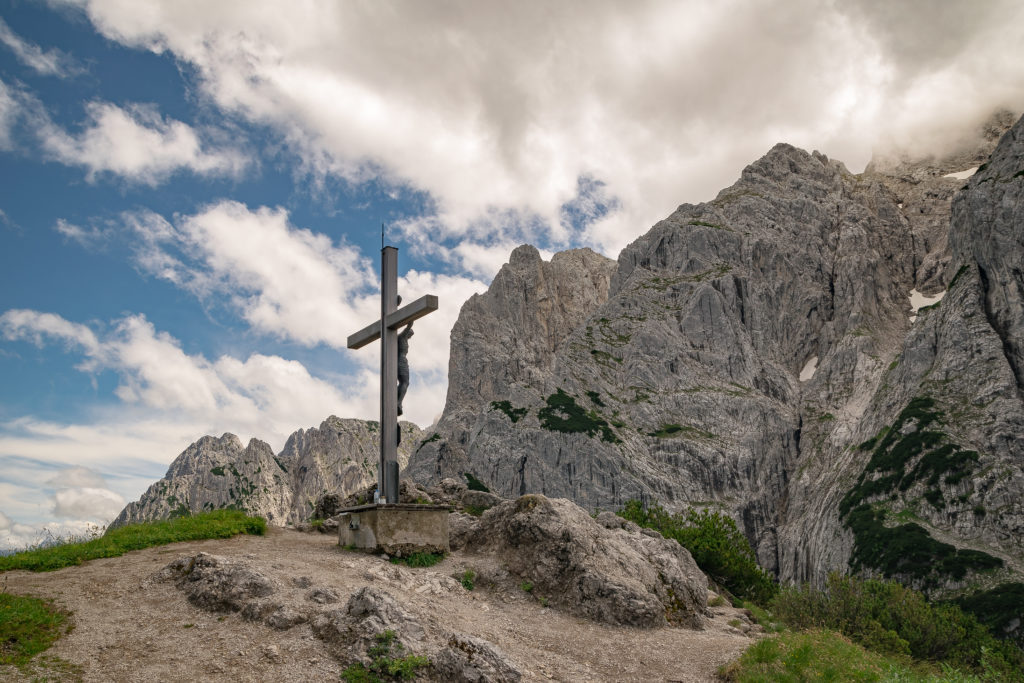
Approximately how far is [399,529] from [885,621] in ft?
85.1

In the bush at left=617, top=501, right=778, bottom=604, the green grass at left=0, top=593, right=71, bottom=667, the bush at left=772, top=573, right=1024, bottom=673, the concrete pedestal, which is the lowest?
the bush at left=772, top=573, right=1024, bottom=673

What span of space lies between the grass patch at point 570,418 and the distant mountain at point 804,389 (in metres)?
0.62

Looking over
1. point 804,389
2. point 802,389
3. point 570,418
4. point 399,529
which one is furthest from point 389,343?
point 802,389

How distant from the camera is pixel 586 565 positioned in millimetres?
13953

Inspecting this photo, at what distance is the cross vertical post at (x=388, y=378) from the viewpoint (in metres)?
16.4

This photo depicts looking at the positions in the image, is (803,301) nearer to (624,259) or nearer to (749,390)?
(749,390)

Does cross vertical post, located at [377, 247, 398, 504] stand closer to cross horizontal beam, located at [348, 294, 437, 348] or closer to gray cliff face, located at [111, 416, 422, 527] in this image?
cross horizontal beam, located at [348, 294, 437, 348]

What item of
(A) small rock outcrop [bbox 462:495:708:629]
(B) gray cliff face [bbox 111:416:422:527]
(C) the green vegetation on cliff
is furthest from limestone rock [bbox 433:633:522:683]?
(B) gray cliff face [bbox 111:416:422:527]

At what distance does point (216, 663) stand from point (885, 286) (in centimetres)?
20096

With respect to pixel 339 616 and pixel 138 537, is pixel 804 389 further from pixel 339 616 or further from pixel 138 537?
pixel 339 616

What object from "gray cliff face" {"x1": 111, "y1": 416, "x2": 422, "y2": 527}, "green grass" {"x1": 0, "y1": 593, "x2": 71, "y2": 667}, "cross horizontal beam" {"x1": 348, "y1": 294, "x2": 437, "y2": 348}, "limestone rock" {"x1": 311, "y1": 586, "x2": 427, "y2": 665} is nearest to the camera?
"green grass" {"x1": 0, "y1": 593, "x2": 71, "y2": 667}

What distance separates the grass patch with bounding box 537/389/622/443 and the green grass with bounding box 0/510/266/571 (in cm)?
13315

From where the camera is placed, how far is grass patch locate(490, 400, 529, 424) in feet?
535

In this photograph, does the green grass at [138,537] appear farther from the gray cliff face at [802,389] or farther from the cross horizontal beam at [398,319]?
the gray cliff face at [802,389]
